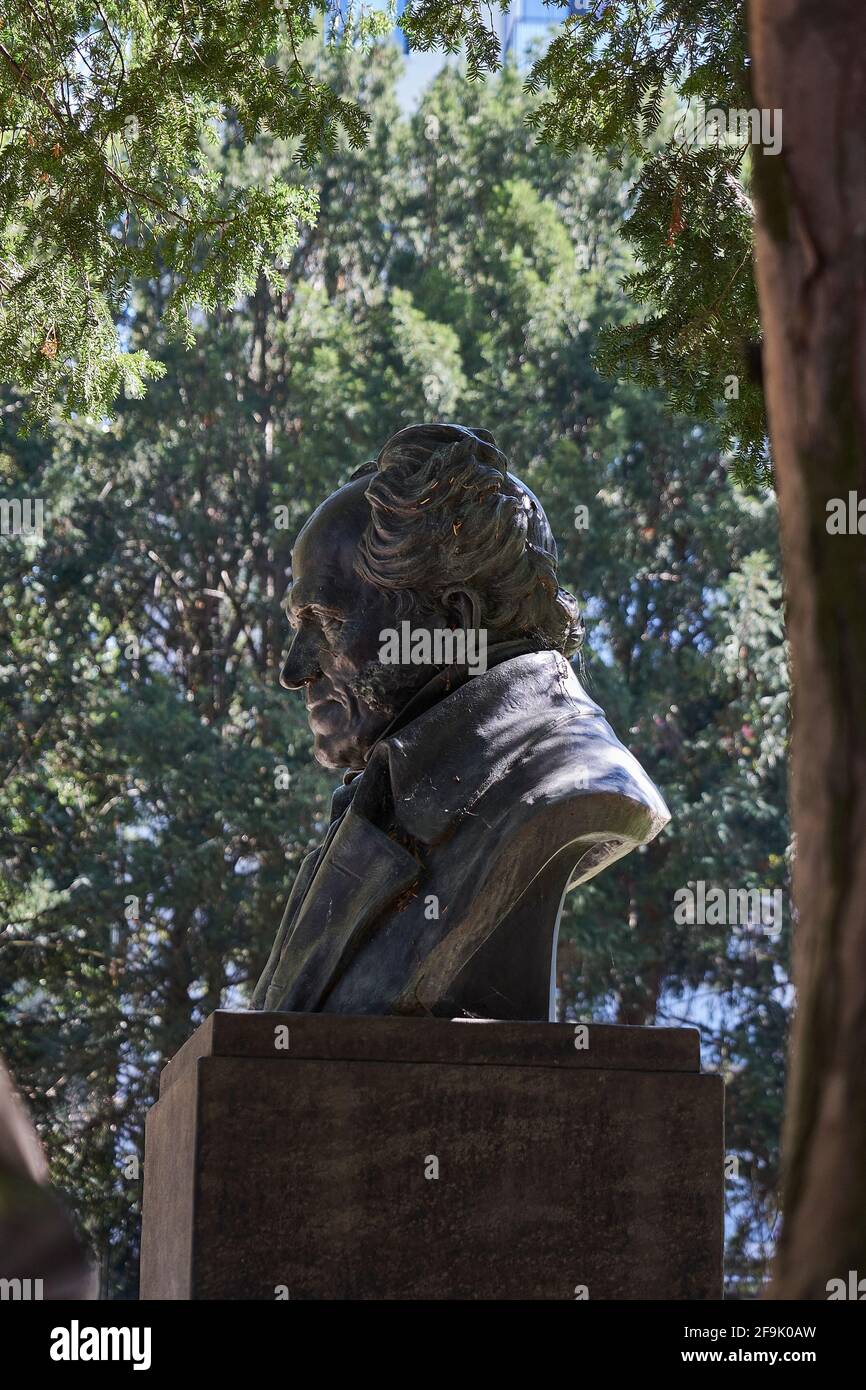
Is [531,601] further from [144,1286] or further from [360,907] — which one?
[144,1286]

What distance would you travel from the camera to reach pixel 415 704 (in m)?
4.01

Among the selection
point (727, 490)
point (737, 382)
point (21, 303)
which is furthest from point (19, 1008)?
point (737, 382)

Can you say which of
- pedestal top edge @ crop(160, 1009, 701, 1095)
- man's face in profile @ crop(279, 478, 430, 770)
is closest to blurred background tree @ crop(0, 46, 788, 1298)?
man's face in profile @ crop(279, 478, 430, 770)

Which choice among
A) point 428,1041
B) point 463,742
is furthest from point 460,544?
point 428,1041

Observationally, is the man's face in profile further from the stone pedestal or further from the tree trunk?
the tree trunk

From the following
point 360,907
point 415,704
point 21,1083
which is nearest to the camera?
point 360,907

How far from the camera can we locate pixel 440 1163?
127 inches

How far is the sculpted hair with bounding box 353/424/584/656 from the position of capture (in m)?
3.97

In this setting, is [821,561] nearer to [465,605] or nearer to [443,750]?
[443,750]

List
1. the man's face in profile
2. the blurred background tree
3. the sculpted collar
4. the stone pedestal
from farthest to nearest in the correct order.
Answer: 1. the blurred background tree
2. the man's face in profile
3. the sculpted collar
4. the stone pedestal

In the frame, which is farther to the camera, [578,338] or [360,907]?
[578,338]

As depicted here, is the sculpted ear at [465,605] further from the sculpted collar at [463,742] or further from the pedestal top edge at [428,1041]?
the pedestal top edge at [428,1041]

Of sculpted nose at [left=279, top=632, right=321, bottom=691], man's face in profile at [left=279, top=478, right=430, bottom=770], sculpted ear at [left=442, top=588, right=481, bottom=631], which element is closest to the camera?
sculpted ear at [left=442, top=588, right=481, bottom=631]

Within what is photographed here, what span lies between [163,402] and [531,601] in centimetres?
1318
